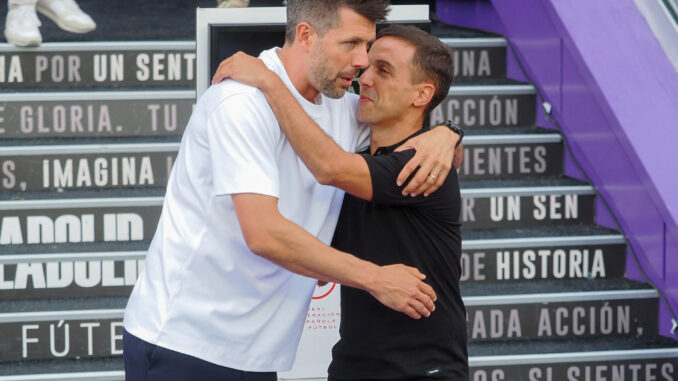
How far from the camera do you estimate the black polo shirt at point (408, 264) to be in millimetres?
2381

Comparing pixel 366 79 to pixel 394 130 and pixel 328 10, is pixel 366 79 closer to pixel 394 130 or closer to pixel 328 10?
pixel 394 130

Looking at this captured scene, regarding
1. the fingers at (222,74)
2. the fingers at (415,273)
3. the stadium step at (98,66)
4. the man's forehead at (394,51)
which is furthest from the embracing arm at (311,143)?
the stadium step at (98,66)

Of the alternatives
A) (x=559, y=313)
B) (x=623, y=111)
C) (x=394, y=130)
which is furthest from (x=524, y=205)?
(x=394, y=130)

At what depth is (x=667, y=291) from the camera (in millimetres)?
4391

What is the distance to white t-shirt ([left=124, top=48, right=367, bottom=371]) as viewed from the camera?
2.20 meters

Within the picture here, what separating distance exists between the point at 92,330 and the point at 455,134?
211cm

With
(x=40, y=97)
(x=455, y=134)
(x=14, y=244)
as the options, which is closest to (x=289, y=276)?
(x=455, y=134)

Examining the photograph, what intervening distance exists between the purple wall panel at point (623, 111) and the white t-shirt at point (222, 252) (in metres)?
2.16

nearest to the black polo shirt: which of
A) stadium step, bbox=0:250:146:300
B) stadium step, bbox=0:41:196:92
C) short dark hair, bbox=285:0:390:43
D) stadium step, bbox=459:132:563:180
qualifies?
short dark hair, bbox=285:0:390:43

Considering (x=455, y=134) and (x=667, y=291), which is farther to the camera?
(x=667, y=291)

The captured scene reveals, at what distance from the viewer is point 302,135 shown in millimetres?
2279

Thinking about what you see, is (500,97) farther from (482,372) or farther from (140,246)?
(140,246)

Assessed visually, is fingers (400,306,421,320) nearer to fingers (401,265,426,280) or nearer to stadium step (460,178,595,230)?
fingers (401,265,426,280)

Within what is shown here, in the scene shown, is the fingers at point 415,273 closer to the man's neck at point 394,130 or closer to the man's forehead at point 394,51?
the man's neck at point 394,130
